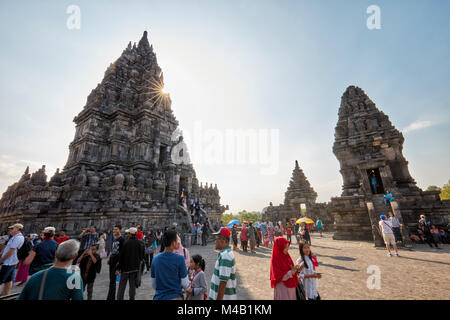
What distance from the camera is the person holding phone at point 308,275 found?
10.7 ft

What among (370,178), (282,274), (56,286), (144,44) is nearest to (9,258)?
(56,286)

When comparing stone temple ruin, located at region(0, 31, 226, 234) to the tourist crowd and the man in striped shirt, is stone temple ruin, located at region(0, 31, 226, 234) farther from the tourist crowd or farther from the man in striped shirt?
the man in striped shirt

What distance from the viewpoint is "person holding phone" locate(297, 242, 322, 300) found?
10.7 feet

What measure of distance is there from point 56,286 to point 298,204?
89.3 feet

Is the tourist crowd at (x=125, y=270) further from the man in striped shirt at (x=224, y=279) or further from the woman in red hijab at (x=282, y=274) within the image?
the woman in red hijab at (x=282, y=274)

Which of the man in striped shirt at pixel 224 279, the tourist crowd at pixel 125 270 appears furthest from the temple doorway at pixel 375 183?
the man in striped shirt at pixel 224 279

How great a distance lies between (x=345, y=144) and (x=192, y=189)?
16892 mm

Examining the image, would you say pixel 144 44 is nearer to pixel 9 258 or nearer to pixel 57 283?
pixel 9 258

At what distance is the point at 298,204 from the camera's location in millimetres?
25828

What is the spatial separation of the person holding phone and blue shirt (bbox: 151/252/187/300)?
216 cm

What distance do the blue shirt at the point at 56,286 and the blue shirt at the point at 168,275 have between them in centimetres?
88
